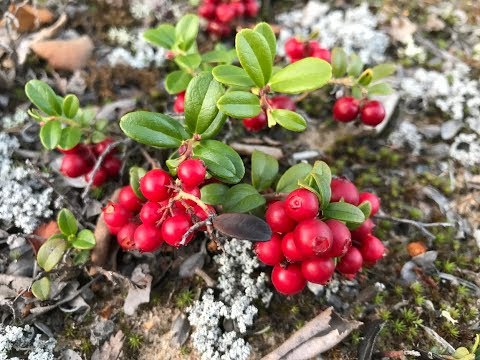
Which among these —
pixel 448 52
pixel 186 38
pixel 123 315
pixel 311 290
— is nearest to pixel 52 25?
pixel 186 38

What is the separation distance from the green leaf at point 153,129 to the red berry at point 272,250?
82cm

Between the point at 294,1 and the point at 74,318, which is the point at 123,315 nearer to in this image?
the point at 74,318

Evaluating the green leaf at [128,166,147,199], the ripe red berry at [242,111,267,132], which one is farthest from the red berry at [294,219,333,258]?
the ripe red berry at [242,111,267,132]

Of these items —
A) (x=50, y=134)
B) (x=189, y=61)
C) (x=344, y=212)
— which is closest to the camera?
(x=344, y=212)

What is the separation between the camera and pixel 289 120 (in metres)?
2.98

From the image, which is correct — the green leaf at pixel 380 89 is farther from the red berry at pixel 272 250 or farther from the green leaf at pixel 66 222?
the green leaf at pixel 66 222

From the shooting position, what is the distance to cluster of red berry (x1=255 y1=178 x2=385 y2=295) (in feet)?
8.20

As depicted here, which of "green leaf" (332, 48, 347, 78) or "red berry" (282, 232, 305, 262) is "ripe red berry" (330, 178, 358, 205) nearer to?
"red berry" (282, 232, 305, 262)

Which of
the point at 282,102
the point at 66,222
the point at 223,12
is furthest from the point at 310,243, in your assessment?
the point at 223,12

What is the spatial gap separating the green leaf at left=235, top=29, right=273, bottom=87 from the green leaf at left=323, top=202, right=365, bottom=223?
3.02 ft

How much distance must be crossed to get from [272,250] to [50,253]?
1440 millimetres

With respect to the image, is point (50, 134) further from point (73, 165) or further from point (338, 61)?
point (338, 61)

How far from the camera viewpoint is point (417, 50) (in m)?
4.75

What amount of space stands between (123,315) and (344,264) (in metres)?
1.52
